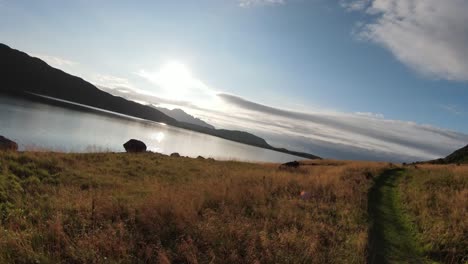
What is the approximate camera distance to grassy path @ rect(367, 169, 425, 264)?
8.79 meters

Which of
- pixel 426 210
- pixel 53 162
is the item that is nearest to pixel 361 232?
pixel 426 210

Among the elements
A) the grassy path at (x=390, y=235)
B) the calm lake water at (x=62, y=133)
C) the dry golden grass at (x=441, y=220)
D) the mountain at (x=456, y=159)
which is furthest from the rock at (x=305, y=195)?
the mountain at (x=456, y=159)

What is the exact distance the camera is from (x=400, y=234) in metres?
11.1

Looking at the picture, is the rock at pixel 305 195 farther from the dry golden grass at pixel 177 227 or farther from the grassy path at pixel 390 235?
the grassy path at pixel 390 235

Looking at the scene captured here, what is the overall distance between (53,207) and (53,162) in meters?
10.4

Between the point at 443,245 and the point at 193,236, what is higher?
the point at 443,245

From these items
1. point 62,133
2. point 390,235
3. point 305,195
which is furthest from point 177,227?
point 62,133

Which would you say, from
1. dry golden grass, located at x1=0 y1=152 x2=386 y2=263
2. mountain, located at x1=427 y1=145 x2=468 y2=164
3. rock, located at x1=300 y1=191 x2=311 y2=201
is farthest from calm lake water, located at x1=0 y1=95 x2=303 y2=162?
mountain, located at x1=427 y1=145 x2=468 y2=164

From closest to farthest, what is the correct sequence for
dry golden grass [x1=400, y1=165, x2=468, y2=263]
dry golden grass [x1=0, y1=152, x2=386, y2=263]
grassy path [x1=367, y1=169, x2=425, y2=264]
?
dry golden grass [x1=0, y1=152, x2=386, y2=263] → grassy path [x1=367, y1=169, x2=425, y2=264] → dry golden grass [x1=400, y1=165, x2=468, y2=263]

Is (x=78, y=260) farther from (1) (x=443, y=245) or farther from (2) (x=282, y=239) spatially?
(1) (x=443, y=245)

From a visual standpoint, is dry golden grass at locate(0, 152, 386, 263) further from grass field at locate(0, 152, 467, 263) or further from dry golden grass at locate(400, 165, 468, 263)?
dry golden grass at locate(400, 165, 468, 263)

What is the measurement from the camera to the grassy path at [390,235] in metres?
8.79

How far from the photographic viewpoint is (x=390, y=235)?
10.8 m

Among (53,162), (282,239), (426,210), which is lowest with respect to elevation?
(53,162)
